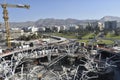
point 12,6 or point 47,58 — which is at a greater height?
point 12,6

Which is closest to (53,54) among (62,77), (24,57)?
(24,57)

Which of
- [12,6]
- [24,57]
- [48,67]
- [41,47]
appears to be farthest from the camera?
[12,6]

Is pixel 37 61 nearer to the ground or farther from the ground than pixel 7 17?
nearer to the ground

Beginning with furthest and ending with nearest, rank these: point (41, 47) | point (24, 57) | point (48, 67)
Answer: point (41, 47), point (24, 57), point (48, 67)

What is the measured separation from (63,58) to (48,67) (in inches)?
198

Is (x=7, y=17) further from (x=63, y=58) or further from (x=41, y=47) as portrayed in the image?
(x=63, y=58)

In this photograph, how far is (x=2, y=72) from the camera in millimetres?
29531

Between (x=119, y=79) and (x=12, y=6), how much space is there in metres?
39.7

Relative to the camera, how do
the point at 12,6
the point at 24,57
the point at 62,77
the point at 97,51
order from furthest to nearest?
the point at 12,6 → the point at 97,51 → the point at 24,57 → the point at 62,77

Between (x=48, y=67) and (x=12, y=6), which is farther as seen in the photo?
(x=12, y=6)

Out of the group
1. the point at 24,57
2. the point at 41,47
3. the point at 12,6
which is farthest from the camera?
the point at 12,6

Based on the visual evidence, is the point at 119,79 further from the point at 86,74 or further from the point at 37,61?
the point at 37,61

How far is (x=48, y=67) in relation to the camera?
38.2 metres

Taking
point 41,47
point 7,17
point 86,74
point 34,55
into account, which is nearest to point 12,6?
point 7,17
